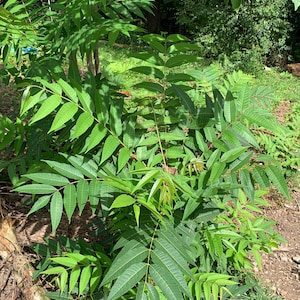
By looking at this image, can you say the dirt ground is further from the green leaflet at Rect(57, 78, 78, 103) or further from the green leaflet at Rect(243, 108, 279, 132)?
the green leaflet at Rect(243, 108, 279, 132)

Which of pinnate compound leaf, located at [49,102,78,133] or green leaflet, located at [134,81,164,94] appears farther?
green leaflet, located at [134,81,164,94]

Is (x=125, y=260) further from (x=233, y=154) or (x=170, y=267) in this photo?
(x=233, y=154)

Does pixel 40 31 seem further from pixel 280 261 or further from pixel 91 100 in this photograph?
pixel 280 261

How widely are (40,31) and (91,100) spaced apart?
687 millimetres

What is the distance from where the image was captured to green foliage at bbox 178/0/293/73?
22.5 ft

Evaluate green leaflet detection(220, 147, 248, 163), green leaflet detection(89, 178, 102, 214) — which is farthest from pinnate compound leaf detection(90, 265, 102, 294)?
green leaflet detection(220, 147, 248, 163)

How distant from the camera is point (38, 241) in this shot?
2373mm

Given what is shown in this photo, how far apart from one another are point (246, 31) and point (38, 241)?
20.1 feet

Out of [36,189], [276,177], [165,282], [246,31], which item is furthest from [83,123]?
[246,31]

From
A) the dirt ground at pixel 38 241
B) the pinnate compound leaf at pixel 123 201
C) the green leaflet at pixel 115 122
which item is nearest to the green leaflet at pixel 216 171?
the pinnate compound leaf at pixel 123 201

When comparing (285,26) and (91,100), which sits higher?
(91,100)

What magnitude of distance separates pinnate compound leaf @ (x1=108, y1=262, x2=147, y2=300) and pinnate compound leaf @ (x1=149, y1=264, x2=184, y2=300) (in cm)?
4

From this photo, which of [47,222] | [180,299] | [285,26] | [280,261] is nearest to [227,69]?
[285,26]

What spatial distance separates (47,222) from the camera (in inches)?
97.1
